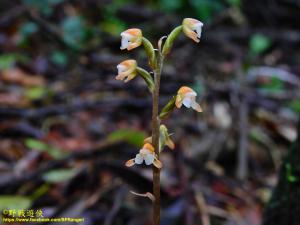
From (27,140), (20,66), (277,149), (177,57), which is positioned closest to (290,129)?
(277,149)

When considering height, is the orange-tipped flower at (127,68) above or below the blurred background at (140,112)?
below

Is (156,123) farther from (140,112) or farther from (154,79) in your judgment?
(140,112)

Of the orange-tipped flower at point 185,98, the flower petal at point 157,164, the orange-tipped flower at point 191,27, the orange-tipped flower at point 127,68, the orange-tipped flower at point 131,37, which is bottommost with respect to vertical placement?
the flower petal at point 157,164

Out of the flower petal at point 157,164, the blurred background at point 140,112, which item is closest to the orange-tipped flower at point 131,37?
the flower petal at point 157,164

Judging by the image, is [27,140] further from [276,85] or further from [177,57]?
[276,85]

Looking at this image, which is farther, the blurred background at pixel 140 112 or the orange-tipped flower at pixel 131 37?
the blurred background at pixel 140 112

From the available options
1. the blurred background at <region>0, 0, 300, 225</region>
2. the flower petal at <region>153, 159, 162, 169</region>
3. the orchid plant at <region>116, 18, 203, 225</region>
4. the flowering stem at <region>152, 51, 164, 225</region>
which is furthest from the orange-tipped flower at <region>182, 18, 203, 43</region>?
the blurred background at <region>0, 0, 300, 225</region>

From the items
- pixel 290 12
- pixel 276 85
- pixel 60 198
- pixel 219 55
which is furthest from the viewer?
pixel 290 12

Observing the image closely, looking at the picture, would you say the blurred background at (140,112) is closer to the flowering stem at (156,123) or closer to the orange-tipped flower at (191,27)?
the flowering stem at (156,123)

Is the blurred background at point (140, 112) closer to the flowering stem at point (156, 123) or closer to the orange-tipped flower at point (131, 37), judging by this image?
the flowering stem at point (156, 123)
